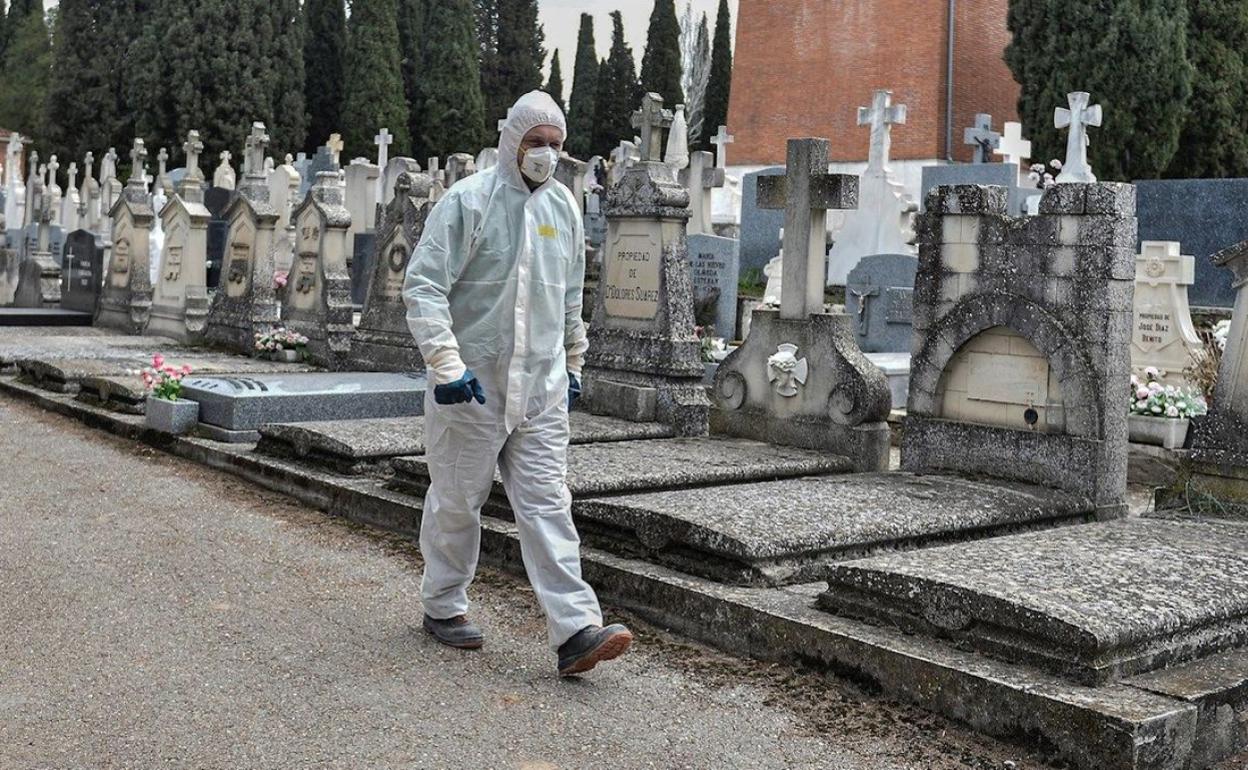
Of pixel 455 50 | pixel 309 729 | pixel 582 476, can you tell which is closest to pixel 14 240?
pixel 455 50

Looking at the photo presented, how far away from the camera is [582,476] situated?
20.4 feet

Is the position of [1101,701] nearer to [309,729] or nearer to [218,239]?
[309,729]

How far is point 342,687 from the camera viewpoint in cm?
405

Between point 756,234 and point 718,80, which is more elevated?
point 718,80

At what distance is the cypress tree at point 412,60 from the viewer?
4331 cm

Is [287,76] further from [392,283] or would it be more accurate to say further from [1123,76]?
[392,283]

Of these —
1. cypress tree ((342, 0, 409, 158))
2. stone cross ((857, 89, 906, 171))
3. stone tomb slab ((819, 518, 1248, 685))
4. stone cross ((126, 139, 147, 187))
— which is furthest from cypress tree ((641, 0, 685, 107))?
stone tomb slab ((819, 518, 1248, 685))

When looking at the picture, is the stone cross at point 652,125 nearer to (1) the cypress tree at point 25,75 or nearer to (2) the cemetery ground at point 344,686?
(2) the cemetery ground at point 344,686

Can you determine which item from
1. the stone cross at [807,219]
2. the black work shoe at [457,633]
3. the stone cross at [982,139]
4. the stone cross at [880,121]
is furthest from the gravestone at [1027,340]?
the stone cross at [982,139]

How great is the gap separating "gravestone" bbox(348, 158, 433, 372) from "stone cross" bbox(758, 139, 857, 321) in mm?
4417

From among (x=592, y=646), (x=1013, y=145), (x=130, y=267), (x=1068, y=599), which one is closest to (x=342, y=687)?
(x=592, y=646)

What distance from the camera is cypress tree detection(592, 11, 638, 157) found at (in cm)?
4459

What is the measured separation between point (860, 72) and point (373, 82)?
16.2 m

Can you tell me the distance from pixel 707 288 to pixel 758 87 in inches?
787
